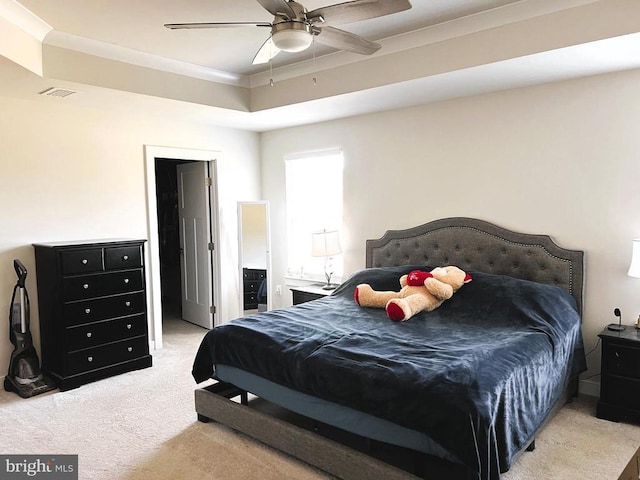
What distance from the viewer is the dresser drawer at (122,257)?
13.3 ft

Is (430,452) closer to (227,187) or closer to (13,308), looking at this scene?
(13,308)

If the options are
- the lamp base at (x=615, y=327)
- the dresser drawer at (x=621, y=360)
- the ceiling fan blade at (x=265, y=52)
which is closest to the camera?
the ceiling fan blade at (x=265, y=52)

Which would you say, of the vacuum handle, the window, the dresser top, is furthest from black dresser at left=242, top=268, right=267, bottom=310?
the vacuum handle

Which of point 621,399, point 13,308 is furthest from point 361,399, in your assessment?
point 13,308

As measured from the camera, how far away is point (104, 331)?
405 cm

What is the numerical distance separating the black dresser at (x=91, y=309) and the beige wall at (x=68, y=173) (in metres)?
0.24

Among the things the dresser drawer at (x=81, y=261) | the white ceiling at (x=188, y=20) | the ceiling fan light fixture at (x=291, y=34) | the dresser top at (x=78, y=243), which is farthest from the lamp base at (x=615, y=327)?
the dresser drawer at (x=81, y=261)

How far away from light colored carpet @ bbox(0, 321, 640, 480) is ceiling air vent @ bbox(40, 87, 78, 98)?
2414 mm

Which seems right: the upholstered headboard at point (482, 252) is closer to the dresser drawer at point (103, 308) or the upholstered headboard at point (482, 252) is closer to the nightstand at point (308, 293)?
the nightstand at point (308, 293)

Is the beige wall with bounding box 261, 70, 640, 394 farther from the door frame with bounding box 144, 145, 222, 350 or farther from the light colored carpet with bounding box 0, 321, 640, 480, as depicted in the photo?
the door frame with bounding box 144, 145, 222, 350

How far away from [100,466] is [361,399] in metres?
1.60

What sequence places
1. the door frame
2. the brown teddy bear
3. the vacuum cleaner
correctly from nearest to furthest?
the brown teddy bear < the vacuum cleaner < the door frame

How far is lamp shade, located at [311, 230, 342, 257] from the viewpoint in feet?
16.0

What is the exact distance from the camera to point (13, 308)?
3.78 meters
